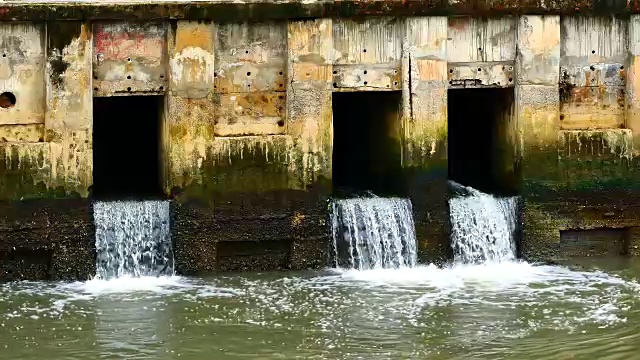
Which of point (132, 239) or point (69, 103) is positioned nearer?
point (69, 103)

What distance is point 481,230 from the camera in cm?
1580

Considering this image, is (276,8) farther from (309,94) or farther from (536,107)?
(536,107)

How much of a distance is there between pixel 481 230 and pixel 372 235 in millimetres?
1380

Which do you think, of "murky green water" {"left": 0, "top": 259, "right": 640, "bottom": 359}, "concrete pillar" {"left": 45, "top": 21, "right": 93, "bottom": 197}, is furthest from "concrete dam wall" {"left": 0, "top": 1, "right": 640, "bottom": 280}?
"murky green water" {"left": 0, "top": 259, "right": 640, "bottom": 359}

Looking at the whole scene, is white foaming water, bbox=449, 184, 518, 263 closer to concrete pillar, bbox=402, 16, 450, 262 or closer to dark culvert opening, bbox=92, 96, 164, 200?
concrete pillar, bbox=402, 16, 450, 262

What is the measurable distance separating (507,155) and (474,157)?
1.47 meters

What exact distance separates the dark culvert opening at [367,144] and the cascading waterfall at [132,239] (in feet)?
8.69

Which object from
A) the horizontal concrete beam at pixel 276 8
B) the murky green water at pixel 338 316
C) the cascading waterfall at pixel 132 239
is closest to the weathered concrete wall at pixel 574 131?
the horizontal concrete beam at pixel 276 8

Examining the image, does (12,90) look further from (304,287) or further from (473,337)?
(473,337)

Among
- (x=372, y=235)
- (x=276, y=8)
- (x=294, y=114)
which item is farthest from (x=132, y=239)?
(x=276, y=8)

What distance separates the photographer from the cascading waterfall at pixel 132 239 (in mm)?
14789

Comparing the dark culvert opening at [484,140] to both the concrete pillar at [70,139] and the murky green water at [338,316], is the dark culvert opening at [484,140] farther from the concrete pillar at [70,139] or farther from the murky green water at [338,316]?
the concrete pillar at [70,139]

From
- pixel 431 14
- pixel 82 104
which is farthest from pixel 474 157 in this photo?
pixel 82 104

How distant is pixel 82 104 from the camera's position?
1469cm
